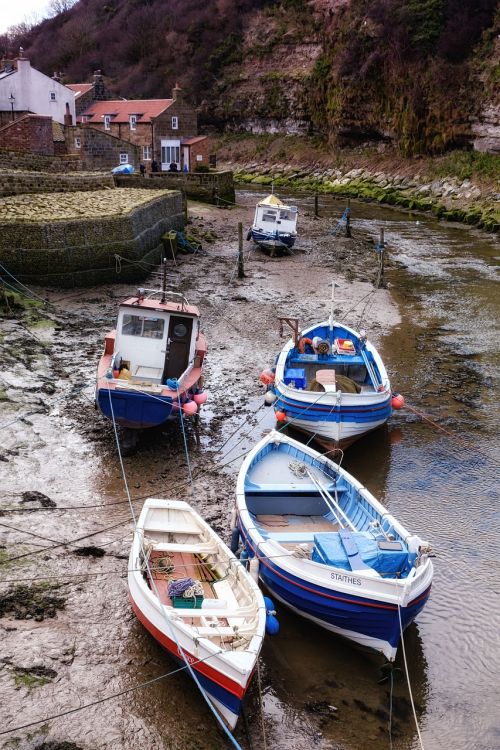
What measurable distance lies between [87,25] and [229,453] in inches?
3808

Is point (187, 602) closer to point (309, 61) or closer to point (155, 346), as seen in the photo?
point (155, 346)

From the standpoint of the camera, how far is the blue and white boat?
1330 cm

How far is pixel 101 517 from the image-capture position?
1095 centimetres

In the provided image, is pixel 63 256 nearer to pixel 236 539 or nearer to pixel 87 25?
pixel 236 539

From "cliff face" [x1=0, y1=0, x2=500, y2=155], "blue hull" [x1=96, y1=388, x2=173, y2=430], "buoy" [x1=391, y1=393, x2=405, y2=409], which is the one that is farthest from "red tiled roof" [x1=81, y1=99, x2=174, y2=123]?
"blue hull" [x1=96, y1=388, x2=173, y2=430]

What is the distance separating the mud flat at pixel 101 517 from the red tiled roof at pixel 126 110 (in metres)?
27.2

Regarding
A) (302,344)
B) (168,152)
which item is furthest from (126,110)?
(302,344)

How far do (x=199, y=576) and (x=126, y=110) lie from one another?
4513cm

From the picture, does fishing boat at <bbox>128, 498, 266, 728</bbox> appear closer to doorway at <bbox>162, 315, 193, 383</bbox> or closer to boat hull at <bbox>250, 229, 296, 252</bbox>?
doorway at <bbox>162, 315, 193, 383</bbox>

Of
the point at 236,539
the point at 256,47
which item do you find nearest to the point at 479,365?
the point at 236,539

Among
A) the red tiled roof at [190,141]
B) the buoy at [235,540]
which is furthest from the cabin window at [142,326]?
the red tiled roof at [190,141]

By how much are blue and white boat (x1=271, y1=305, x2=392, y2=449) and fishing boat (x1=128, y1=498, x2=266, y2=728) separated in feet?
14.4

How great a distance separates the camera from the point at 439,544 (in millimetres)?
10758

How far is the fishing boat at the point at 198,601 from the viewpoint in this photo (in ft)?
23.0
